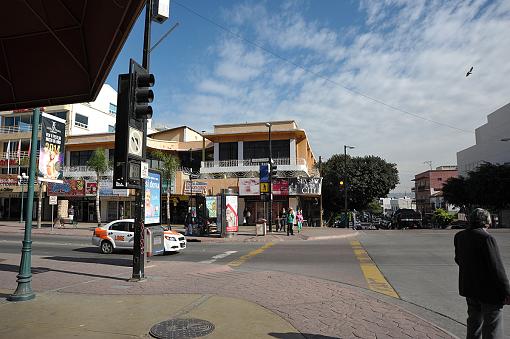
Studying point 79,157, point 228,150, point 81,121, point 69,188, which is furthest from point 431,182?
point 69,188

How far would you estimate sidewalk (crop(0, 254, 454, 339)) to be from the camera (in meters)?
5.64

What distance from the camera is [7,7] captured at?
5.18 metres

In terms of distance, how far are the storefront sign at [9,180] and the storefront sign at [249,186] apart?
81.1 feet

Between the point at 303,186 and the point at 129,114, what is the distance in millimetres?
27836

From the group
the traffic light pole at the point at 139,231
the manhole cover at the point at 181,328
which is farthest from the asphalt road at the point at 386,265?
the manhole cover at the point at 181,328

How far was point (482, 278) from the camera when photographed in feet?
14.2

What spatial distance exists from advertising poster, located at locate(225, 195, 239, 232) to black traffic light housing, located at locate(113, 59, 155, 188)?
15.8 m

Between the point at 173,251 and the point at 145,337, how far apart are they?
37.3ft

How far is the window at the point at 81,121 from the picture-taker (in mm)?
47219

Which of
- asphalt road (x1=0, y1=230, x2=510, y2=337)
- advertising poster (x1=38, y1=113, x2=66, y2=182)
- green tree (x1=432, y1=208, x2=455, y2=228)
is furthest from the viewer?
green tree (x1=432, y1=208, x2=455, y2=228)

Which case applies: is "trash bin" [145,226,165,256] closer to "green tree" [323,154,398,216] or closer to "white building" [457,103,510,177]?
"green tree" [323,154,398,216]

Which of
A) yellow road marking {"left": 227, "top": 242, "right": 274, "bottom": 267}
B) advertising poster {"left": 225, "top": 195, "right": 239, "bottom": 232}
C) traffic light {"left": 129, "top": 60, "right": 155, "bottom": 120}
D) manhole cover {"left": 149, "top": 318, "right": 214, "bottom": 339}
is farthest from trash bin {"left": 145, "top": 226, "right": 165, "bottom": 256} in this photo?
advertising poster {"left": 225, "top": 195, "right": 239, "bottom": 232}

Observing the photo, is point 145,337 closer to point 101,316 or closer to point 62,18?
point 101,316

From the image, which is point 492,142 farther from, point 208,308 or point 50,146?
point 208,308
